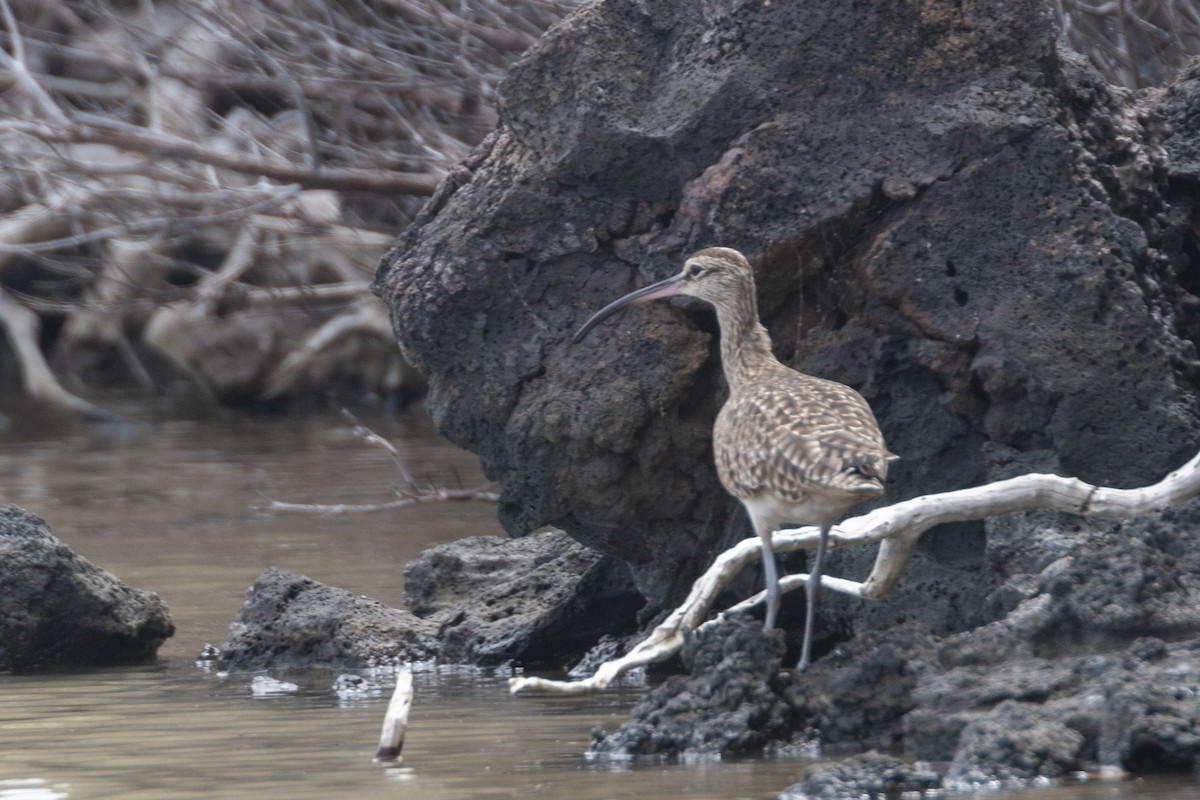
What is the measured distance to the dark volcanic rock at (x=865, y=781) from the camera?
4223 mm

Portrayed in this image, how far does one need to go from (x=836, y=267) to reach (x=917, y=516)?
1124mm

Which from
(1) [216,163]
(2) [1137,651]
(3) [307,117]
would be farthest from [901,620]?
(1) [216,163]

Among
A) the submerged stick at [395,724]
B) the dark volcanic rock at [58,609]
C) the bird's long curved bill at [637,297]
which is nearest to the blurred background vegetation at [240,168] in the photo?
the bird's long curved bill at [637,297]

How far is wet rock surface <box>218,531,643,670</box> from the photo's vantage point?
23.5 ft

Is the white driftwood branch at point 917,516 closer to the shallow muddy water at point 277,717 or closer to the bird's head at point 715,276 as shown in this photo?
the shallow muddy water at point 277,717

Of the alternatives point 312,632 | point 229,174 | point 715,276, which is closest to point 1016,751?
point 715,276

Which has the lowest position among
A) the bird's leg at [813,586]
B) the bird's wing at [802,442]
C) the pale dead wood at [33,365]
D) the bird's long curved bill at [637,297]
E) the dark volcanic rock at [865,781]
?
the dark volcanic rock at [865,781]

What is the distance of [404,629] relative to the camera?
24.2ft

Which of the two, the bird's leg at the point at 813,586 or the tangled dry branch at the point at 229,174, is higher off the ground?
the tangled dry branch at the point at 229,174

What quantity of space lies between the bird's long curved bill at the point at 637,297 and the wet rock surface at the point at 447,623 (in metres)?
1.27

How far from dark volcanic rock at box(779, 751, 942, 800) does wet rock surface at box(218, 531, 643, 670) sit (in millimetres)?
2914

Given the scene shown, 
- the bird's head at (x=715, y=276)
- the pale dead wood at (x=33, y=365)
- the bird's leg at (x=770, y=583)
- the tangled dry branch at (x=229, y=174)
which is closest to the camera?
the bird's leg at (x=770, y=583)

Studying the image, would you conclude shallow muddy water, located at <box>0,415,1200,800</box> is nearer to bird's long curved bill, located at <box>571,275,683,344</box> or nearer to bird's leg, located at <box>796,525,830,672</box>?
bird's leg, located at <box>796,525,830,672</box>

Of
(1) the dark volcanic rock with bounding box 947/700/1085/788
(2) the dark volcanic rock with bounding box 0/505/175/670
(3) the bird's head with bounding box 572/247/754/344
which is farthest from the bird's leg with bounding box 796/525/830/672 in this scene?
(2) the dark volcanic rock with bounding box 0/505/175/670
